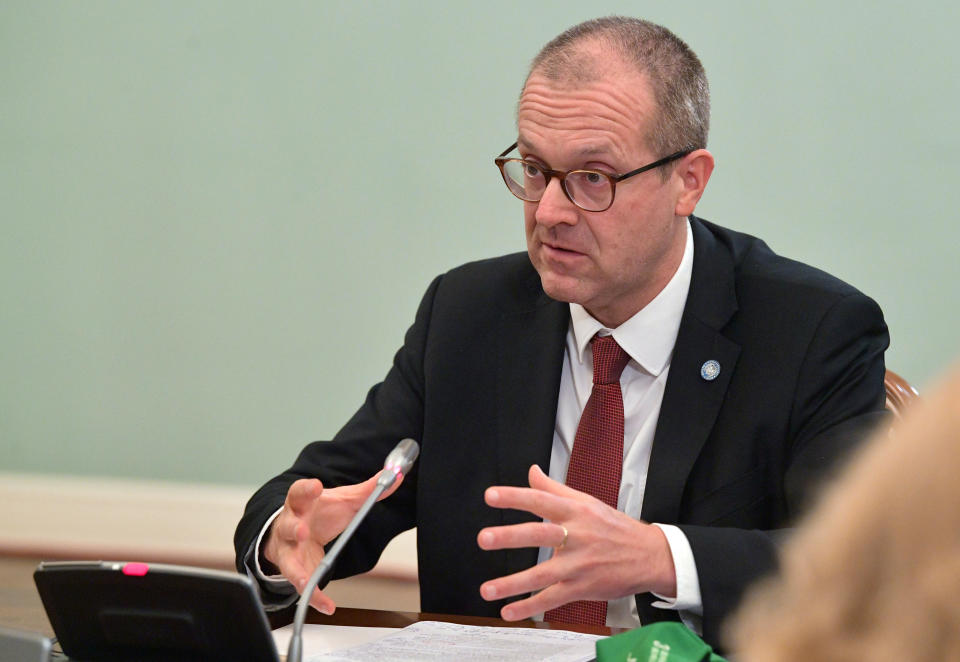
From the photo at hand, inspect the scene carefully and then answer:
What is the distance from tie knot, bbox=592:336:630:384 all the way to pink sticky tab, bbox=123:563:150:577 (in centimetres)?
89

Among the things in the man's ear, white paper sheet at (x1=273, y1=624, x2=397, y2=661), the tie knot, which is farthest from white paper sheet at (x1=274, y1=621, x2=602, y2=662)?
the man's ear

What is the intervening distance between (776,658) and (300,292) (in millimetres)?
3190

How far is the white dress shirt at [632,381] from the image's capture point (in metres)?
1.80

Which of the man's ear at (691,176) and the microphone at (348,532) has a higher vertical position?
the man's ear at (691,176)

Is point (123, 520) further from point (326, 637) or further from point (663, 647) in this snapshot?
point (663, 647)

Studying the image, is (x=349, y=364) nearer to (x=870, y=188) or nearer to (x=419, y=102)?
(x=419, y=102)

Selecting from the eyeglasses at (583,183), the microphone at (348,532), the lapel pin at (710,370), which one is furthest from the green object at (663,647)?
the eyeglasses at (583,183)

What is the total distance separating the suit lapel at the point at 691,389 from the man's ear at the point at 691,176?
0.32ft

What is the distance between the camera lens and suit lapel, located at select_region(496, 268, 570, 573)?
6.04ft

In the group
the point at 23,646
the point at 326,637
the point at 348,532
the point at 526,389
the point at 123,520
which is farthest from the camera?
Answer: the point at 123,520

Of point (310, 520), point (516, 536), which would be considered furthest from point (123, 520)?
point (516, 536)

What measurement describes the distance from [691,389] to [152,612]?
0.93 metres

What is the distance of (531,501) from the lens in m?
1.35

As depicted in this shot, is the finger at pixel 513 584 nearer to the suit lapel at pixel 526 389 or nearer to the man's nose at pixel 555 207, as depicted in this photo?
the suit lapel at pixel 526 389
